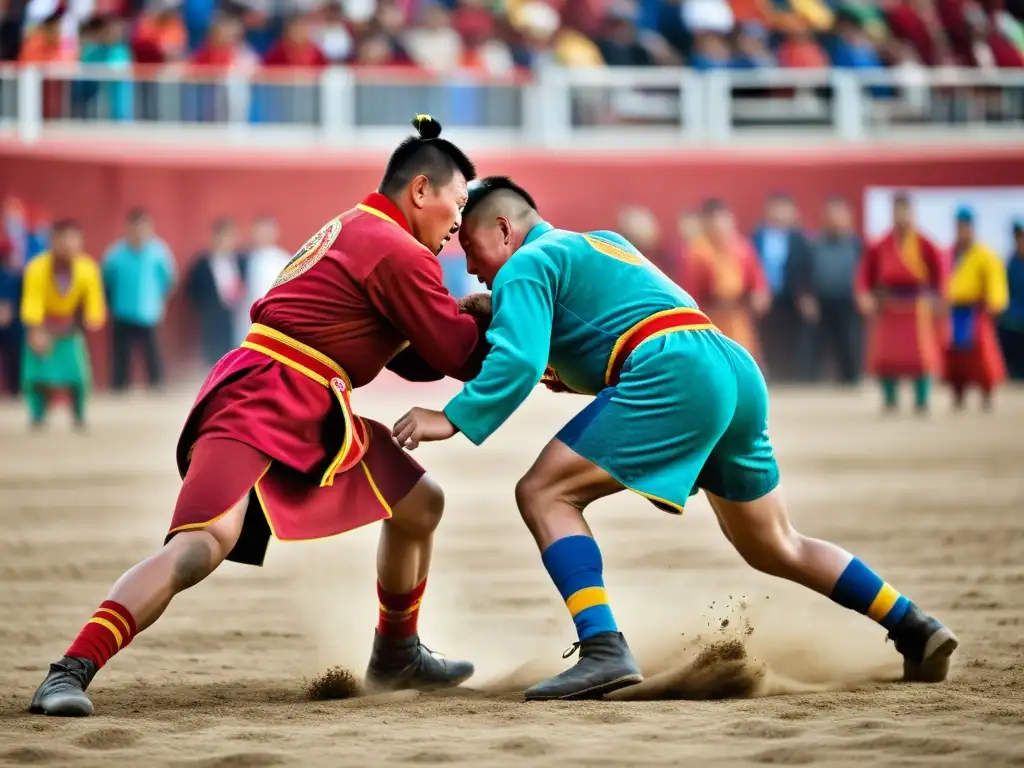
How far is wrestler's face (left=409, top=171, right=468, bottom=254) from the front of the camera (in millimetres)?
3777

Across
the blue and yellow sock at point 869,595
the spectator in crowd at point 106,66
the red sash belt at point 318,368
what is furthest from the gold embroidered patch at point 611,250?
the spectator in crowd at point 106,66

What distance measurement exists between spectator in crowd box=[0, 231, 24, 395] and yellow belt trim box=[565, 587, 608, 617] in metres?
12.0

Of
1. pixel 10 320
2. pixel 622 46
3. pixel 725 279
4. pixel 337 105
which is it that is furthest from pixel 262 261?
pixel 725 279

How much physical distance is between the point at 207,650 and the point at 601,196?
43.0ft

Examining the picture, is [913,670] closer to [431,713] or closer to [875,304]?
[431,713]

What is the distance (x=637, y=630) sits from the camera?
14.2 ft

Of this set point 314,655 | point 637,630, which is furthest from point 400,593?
point 637,630

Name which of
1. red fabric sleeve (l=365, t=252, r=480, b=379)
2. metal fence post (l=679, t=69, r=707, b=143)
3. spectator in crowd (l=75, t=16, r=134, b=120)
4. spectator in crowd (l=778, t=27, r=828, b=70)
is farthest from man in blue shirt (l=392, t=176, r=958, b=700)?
spectator in crowd (l=778, t=27, r=828, b=70)

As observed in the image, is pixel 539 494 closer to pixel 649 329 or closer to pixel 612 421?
pixel 612 421

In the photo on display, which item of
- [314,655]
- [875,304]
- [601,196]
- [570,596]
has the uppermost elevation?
[601,196]

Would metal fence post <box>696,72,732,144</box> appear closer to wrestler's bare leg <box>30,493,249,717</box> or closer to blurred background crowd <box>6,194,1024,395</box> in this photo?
blurred background crowd <box>6,194,1024,395</box>

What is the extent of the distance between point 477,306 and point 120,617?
1118mm

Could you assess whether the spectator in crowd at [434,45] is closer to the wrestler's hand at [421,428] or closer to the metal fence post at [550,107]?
the metal fence post at [550,107]

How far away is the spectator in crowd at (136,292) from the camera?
14930 mm
